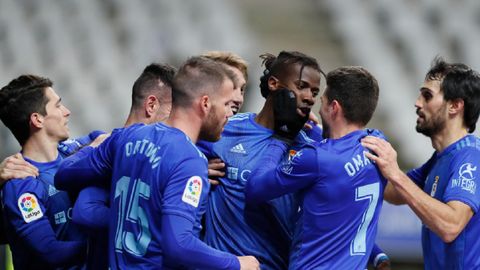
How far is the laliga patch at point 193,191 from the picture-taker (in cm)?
451

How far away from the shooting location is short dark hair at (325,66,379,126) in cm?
510

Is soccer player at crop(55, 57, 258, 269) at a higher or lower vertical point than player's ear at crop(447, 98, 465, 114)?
lower

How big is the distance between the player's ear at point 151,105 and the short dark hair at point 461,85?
5.47 ft

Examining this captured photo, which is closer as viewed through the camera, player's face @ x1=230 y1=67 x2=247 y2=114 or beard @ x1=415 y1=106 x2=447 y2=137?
player's face @ x1=230 y1=67 x2=247 y2=114

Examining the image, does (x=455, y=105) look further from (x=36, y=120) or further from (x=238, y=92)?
(x=36, y=120)

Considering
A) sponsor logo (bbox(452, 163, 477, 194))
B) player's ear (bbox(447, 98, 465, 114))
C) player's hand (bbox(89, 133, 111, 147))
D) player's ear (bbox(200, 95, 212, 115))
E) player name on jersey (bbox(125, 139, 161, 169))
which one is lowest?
player's hand (bbox(89, 133, 111, 147))

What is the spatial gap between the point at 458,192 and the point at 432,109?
22.0 inches

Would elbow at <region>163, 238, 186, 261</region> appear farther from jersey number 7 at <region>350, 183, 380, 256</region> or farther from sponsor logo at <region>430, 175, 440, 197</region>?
sponsor logo at <region>430, 175, 440, 197</region>

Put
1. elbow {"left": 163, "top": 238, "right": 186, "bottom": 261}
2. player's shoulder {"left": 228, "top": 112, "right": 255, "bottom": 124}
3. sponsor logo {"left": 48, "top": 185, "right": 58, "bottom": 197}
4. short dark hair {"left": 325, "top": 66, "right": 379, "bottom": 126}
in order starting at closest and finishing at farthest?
elbow {"left": 163, "top": 238, "right": 186, "bottom": 261}
short dark hair {"left": 325, "top": 66, "right": 379, "bottom": 126}
player's shoulder {"left": 228, "top": 112, "right": 255, "bottom": 124}
sponsor logo {"left": 48, "top": 185, "right": 58, "bottom": 197}

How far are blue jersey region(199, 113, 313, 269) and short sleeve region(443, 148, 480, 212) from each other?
0.91 meters

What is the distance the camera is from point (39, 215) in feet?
18.4

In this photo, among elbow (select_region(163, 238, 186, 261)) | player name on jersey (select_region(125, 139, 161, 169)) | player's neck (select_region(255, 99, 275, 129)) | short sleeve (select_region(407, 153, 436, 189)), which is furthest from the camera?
short sleeve (select_region(407, 153, 436, 189))

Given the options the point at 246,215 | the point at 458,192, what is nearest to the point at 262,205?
the point at 246,215

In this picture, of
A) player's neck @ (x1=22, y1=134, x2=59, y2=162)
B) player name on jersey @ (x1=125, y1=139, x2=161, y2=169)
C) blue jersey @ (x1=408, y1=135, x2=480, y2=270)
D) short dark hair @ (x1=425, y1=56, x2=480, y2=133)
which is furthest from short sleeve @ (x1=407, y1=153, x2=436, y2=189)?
player's neck @ (x1=22, y1=134, x2=59, y2=162)
